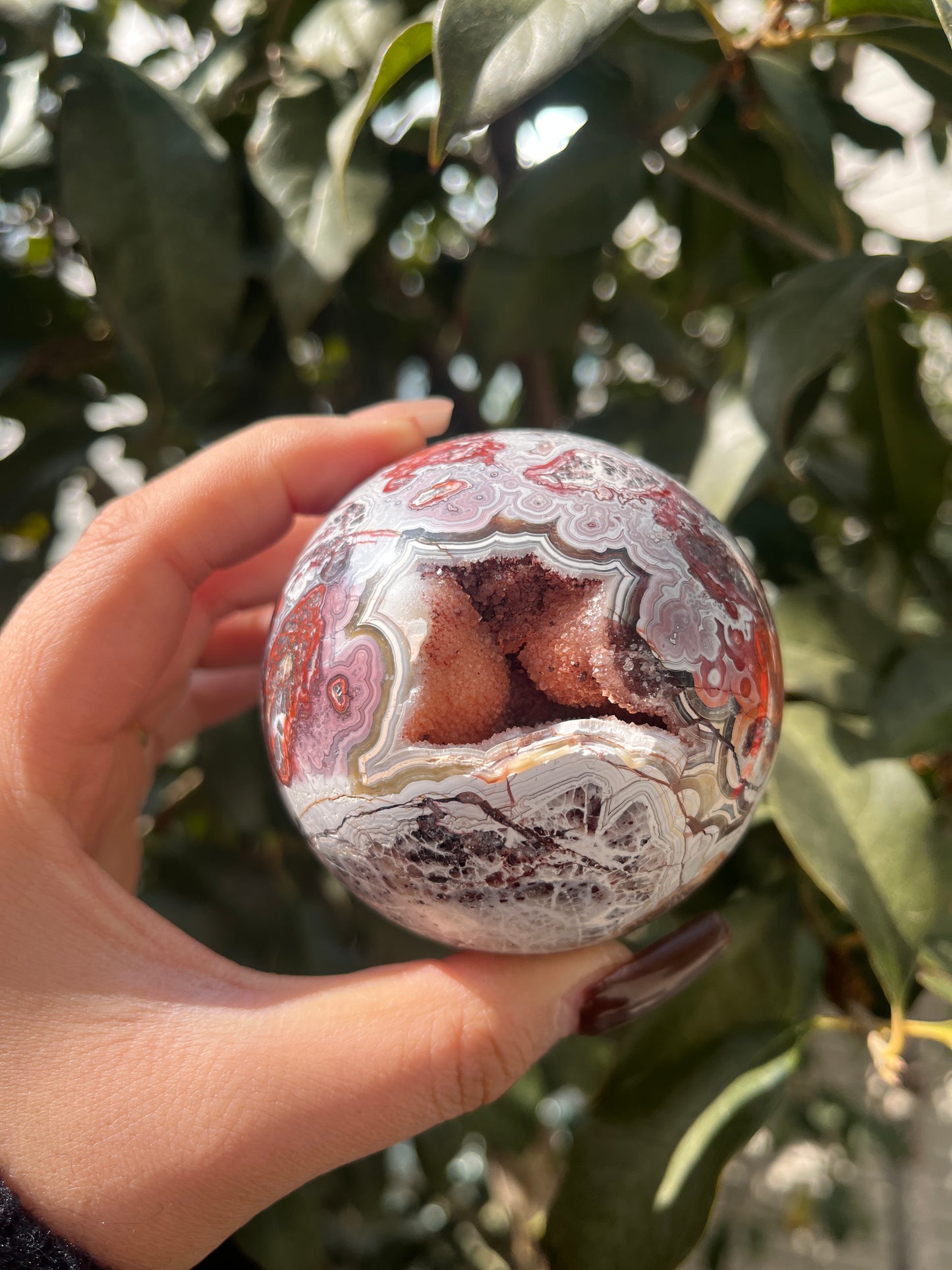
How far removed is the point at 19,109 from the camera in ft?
1.80

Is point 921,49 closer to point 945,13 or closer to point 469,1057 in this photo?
point 945,13

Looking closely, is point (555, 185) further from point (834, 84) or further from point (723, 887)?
point (723, 887)

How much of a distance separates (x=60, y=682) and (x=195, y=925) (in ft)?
1.04

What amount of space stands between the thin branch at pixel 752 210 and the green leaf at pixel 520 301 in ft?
0.28

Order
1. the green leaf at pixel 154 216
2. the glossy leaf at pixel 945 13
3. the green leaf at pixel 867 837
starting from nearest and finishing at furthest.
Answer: the glossy leaf at pixel 945 13
the green leaf at pixel 867 837
the green leaf at pixel 154 216

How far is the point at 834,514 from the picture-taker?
1.02 meters

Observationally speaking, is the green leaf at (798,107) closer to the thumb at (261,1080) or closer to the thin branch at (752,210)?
the thin branch at (752,210)

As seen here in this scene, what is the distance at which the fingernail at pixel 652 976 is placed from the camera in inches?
19.2

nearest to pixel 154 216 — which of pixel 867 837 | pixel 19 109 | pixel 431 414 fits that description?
pixel 19 109

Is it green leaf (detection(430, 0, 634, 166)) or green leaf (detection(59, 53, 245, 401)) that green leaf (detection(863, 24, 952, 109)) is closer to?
green leaf (detection(430, 0, 634, 166))

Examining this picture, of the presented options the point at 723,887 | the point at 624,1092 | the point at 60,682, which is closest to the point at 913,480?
the point at 723,887

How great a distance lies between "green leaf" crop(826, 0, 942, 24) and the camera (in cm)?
42

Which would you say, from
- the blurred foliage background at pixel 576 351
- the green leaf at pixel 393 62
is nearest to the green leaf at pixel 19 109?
the blurred foliage background at pixel 576 351

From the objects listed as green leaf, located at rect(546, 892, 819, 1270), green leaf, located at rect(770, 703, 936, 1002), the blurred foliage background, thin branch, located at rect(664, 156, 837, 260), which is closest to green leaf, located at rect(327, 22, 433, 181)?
the blurred foliage background
